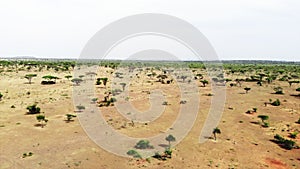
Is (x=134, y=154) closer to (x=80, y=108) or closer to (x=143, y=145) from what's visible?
(x=143, y=145)

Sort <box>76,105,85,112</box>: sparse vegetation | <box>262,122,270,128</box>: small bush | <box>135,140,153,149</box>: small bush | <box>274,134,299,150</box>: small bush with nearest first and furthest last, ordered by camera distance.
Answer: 1. <box>135,140,153,149</box>: small bush
2. <box>274,134,299,150</box>: small bush
3. <box>262,122,270,128</box>: small bush
4. <box>76,105,85,112</box>: sparse vegetation

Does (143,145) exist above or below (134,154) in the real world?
above

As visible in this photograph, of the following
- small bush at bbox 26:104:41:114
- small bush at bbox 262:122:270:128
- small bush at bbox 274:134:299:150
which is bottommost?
small bush at bbox 274:134:299:150

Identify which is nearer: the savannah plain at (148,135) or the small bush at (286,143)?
the savannah plain at (148,135)

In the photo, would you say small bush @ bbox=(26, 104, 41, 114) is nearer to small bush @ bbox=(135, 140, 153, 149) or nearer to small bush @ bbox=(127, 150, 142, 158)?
small bush @ bbox=(135, 140, 153, 149)

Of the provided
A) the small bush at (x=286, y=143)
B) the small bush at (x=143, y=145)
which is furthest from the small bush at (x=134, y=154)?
the small bush at (x=286, y=143)

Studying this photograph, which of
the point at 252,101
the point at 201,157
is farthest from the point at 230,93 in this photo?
the point at 201,157

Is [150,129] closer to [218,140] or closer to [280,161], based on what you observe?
[218,140]

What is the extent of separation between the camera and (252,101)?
6519cm

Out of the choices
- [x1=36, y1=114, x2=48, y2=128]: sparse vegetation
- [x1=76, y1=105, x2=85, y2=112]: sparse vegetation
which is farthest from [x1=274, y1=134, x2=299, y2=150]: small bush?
[x1=36, y1=114, x2=48, y2=128]: sparse vegetation

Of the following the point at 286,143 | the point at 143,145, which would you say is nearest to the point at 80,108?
the point at 143,145

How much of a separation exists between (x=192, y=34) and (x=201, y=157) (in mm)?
12836

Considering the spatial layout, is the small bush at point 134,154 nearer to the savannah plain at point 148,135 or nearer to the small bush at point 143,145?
the savannah plain at point 148,135

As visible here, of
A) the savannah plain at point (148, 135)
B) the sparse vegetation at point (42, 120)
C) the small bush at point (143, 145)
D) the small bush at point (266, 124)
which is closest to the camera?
the savannah plain at point (148, 135)
